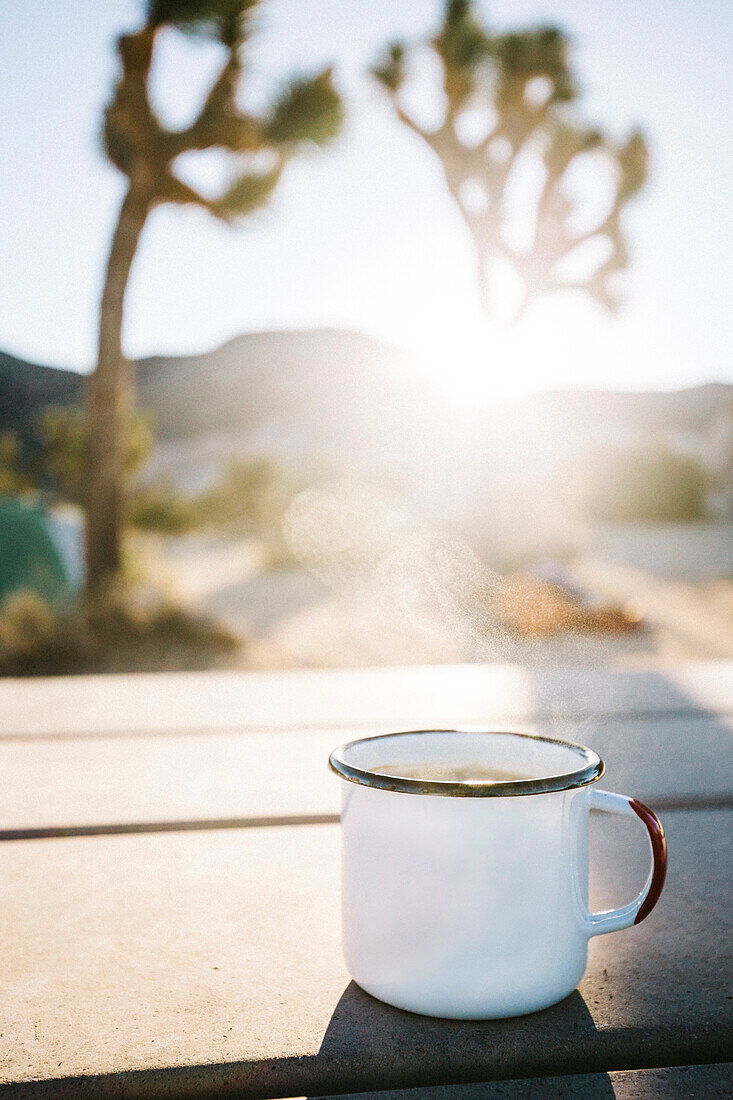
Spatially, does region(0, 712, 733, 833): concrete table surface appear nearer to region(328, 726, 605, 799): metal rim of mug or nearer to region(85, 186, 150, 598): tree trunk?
region(328, 726, 605, 799): metal rim of mug

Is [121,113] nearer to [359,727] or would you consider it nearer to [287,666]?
[287,666]

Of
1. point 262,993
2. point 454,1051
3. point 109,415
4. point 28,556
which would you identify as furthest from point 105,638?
point 454,1051

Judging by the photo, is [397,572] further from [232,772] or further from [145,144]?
[145,144]

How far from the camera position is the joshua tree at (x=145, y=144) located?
4012 millimetres

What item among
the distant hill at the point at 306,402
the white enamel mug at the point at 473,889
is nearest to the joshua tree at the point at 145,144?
the white enamel mug at the point at 473,889

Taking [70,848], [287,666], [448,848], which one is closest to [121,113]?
[287,666]

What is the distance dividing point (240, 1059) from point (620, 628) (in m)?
4.45

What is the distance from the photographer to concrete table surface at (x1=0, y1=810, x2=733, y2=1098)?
51cm

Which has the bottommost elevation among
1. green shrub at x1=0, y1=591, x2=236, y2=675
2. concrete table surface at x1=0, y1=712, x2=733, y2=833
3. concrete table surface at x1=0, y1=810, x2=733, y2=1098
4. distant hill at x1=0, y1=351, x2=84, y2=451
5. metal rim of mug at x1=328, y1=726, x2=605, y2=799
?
green shrub at x1=0, y1=591, x2=236, y2=675

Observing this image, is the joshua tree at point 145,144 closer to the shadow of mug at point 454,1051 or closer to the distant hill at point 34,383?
the distant hill at point 34,383

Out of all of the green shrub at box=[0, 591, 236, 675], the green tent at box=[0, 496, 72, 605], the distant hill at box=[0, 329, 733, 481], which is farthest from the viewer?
the distant hill at box=[0, 329, 733, 481]

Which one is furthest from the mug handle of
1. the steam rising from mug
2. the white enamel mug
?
the steam rising from mug

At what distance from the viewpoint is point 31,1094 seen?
0.49 meters

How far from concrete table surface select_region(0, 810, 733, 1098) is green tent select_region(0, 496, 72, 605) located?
3.94 m
